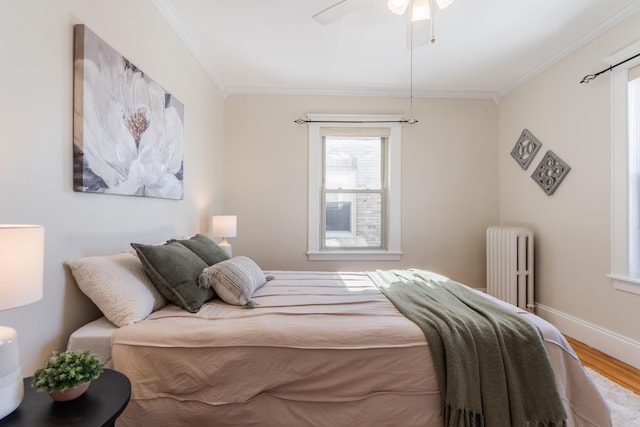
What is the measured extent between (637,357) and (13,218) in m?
3.76

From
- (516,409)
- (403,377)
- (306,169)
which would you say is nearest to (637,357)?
(516,409)

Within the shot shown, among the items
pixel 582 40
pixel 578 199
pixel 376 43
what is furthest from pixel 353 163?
pixel 582 40

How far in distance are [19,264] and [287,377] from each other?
1035 mm

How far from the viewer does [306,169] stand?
3.71m

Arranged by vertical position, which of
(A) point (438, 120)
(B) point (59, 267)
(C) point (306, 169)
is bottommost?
(B) point (59, 267)

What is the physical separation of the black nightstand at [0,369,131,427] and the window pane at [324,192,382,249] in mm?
2976

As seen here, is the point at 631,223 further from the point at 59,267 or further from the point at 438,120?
the point at 59,267

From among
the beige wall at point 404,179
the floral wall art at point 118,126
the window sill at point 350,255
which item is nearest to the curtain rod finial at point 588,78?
the beige wall at point 404,179

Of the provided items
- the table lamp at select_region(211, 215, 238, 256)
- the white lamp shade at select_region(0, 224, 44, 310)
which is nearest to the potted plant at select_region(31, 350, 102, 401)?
the white lamp shade at select_region(0, 224, 44, 310)

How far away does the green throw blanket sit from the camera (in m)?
1.29

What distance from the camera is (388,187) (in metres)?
3.78

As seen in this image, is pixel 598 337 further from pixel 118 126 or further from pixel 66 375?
pixel 118 126

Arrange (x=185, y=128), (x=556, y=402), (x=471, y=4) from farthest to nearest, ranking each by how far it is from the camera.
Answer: (x=185, y=128), (x=471, y=4), (x=556, y=402)

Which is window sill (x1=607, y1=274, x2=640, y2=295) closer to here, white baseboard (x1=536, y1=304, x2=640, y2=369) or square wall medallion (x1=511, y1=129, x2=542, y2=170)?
white baseboard (x1=536, y1=304, x2=640, y2=369)
